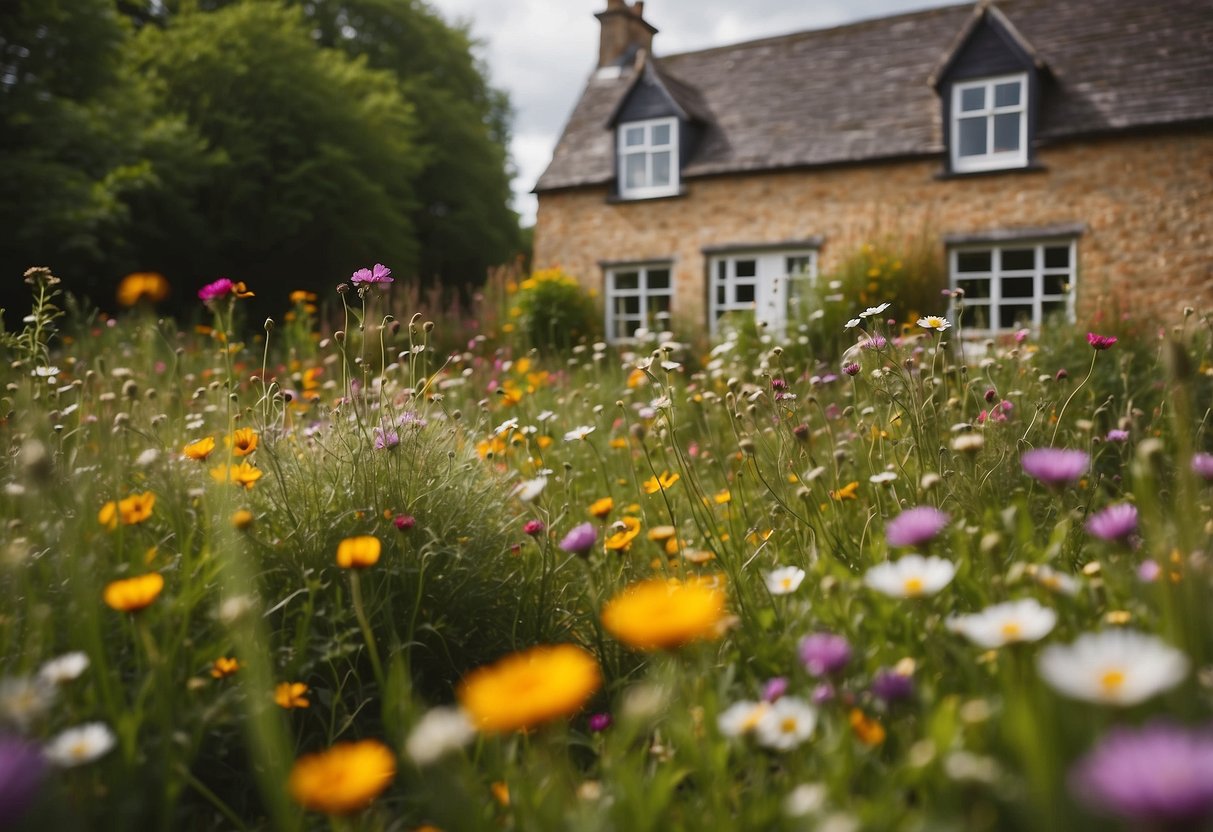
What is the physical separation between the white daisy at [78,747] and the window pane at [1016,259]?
12.2 metres

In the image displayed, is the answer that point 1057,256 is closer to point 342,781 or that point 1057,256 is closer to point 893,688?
point 893,688

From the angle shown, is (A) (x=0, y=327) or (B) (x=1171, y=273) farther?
(B) (x=1171, y=273)

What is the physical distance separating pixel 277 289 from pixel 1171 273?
17377 millimetres

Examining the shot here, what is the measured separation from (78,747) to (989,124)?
12637 mm

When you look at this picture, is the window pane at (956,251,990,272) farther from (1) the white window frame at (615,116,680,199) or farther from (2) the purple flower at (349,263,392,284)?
(2) the purple flower at (349,263,392,284)

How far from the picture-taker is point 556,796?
48.4 inches

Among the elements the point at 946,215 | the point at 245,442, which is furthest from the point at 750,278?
the point at 245,442

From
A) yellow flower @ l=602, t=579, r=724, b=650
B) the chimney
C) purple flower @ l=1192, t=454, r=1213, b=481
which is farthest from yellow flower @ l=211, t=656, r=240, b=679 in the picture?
the chimney

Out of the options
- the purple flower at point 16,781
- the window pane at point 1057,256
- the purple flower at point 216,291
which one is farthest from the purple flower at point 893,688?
the window pane at point 1057,256

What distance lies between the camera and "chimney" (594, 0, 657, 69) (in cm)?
1597

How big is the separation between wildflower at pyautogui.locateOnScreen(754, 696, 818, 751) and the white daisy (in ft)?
3.02

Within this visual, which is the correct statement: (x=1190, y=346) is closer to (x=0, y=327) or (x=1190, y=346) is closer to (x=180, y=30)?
(x=0, y=327)

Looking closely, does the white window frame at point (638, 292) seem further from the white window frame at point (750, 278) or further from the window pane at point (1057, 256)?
the window pane at point (1057, 256)

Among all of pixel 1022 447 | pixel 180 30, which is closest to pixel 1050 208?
pixel 1022 447
